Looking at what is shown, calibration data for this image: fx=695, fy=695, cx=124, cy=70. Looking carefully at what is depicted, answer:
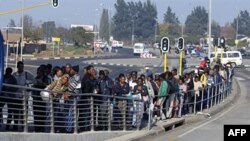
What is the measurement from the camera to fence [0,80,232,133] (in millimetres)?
13617

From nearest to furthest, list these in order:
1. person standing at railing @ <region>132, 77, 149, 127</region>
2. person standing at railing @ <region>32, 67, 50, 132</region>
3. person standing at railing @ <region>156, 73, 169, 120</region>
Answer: person standing at railing @ <region>32, 67, 50, 132</region> → person standing at railing @ <region>132, 77, 149, 127</region> → person standing at railing @ <region>156, 73, 169, 120</region>

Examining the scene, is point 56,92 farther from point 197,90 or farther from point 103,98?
point 197,90

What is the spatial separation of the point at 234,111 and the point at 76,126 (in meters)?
13.1

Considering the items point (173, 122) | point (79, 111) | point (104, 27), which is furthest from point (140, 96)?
point (104, 27)

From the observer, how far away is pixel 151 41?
576 ft

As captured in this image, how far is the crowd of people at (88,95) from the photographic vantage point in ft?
47.3

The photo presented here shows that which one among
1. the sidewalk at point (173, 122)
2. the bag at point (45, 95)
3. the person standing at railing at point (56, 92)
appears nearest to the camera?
the bag at point (45, 95)

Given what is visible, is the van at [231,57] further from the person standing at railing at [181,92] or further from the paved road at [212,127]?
the person standing at railing at [181,92]

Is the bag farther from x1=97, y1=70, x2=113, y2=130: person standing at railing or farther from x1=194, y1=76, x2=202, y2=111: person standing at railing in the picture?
x1=194, y1=76, x2=202, y2=111: person standing at railing

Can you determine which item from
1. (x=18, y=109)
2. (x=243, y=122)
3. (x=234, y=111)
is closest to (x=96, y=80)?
(x=18, y=109)

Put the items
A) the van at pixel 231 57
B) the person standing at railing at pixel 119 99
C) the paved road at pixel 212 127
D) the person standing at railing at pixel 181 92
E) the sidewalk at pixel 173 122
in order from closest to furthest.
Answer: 1. the sidewalk at pixel 173 122
2. the person standing at railing at pixel 119 99
3. the paved road at pixel 212 127
4. the person standing at railing at pixel 181 92
5. the van at pixel 231 57

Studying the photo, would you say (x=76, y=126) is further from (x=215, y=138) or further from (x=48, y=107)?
(x=215, y=138)

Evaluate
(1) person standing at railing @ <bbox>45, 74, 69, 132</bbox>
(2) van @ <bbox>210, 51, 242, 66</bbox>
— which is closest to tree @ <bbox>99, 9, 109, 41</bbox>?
(2) van @ <bbox>210, 51, 242, 66</bbox>

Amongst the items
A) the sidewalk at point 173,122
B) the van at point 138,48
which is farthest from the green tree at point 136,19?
the sidewalk at point 173,122
